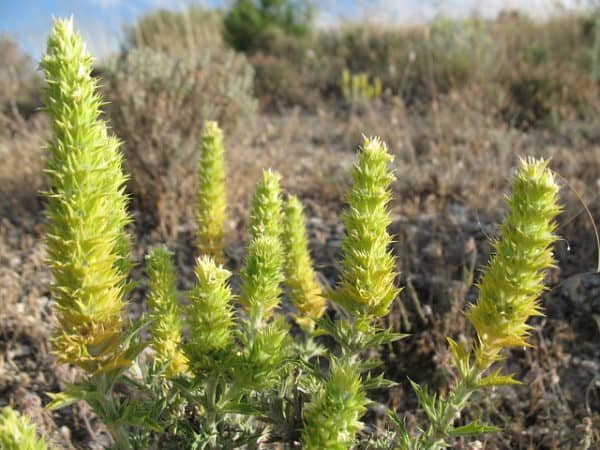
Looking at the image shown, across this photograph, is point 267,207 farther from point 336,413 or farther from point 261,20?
point 261,20

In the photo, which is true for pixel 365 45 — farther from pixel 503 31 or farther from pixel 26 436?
pixel 26 436

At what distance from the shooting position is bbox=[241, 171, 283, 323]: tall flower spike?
1.79m

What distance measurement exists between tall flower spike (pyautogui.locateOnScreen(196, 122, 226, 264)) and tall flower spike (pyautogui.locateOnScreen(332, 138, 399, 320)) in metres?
0.95

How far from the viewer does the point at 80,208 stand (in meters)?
1.41

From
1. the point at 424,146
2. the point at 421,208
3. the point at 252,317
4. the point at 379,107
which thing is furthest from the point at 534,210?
the point at 379,107

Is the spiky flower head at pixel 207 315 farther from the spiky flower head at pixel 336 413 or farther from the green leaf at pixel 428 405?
the green leaf at pixel 428 405

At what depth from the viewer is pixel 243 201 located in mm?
5078

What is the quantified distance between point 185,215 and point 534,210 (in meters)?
3.82

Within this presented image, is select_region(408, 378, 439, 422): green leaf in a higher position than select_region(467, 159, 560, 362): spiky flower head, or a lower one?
lower

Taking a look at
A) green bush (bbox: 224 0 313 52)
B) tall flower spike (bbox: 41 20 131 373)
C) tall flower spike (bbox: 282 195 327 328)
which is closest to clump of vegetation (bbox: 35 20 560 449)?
Answer: tall flower spike (bbox: 41 20 131 373)

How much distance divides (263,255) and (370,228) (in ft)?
1.19

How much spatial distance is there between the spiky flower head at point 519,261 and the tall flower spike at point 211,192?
1.31m

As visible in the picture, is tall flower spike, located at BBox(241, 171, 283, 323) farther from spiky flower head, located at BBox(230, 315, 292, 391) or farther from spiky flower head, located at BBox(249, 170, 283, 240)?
spiky flower head, located at BBox(230, 315, 292, 391)

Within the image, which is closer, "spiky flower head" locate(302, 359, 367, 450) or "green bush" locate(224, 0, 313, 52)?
"spiky flower head" locate(302, 359, 367, 450)
